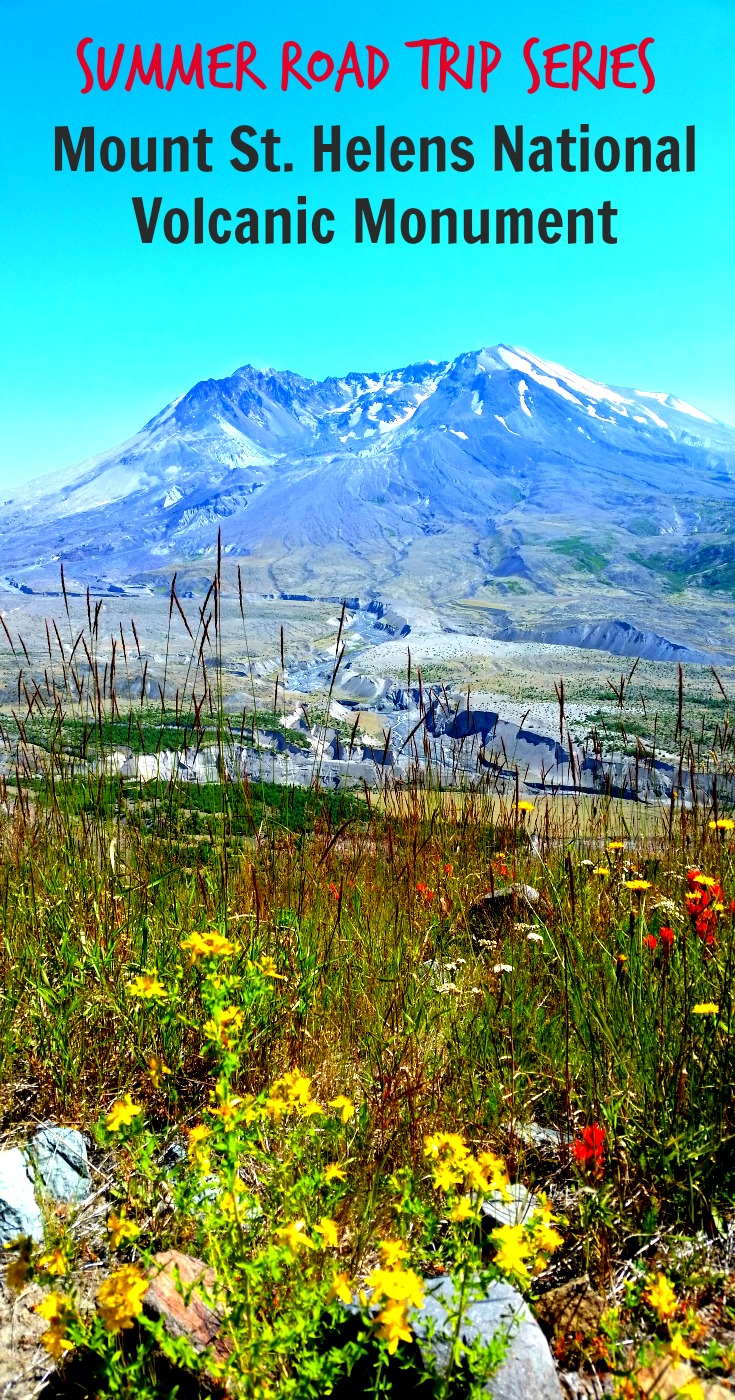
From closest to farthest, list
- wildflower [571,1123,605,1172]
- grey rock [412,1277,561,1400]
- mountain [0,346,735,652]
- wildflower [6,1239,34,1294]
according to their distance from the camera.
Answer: wildflower [6,1239,34,1294] → grey rock [412,1277,561,1400] → wildflower [571,1123,605,1172] → mountain [0,346,735,652]

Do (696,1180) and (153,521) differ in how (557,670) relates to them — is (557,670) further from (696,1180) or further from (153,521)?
(153,521)

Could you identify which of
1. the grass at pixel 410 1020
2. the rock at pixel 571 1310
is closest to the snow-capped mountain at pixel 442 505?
the grass at pixel 410 1020

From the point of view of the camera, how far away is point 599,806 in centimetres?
→ 435

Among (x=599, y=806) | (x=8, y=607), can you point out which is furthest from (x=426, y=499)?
(x=599, y=806)

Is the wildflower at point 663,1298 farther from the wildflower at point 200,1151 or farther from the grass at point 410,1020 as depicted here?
the wildflower at point 200,1151

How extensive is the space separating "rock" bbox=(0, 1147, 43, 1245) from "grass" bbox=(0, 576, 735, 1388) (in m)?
0.22

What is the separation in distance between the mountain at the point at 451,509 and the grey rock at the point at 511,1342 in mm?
54076

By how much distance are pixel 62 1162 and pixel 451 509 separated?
12366cm

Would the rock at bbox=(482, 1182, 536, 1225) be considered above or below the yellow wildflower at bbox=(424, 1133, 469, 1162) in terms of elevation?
below

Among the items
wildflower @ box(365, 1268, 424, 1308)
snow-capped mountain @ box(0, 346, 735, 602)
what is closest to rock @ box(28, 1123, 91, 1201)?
wildflower @ box(365, 1268, 424, 1308)

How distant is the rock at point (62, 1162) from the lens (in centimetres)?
159

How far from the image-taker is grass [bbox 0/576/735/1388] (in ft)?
5.19

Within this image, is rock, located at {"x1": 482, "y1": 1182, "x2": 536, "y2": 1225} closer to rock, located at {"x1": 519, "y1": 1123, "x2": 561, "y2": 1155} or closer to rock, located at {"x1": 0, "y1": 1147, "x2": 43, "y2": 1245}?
rock, located at {"x1": 519, "y1": 1123, "x2": 561, "y2": 1155}

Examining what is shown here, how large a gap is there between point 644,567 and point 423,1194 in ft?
294
